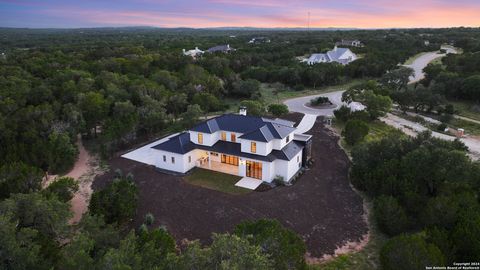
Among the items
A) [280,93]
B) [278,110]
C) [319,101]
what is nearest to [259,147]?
[278,110]

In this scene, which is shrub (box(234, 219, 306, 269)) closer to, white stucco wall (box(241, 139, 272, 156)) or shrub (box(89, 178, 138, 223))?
shrub (box(89, 178, 138, 223))

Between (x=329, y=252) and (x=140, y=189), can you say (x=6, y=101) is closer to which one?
(x=140, y=189)

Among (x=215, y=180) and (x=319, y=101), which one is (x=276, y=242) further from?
(x=319, y=101)

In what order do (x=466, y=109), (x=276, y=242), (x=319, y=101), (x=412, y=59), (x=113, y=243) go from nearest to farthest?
(x=276, y=242) → (x=113, y=243) → (x=466, y=109) → (x=319, y=101) → (x=412, y=59)

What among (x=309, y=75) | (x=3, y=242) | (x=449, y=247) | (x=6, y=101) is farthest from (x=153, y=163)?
(x=309, y=75)

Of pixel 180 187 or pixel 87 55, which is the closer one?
pixel 180 187
